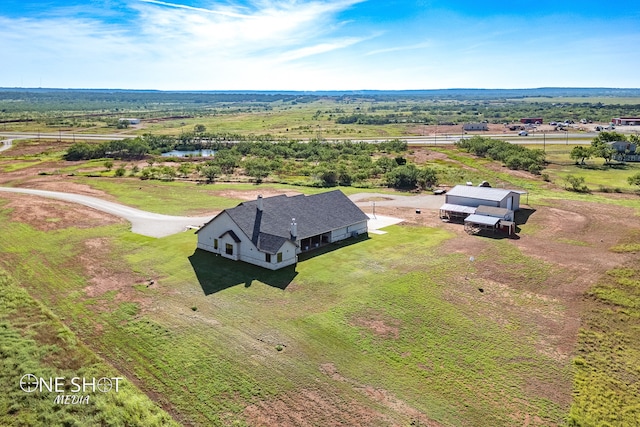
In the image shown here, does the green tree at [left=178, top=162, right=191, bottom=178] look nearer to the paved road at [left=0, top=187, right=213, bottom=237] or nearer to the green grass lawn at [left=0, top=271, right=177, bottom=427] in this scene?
the paved road at [left=0, top=187, right=213, bottom=237]

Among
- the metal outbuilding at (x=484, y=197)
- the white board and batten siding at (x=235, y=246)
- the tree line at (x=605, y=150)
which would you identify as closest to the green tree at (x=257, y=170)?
the metal outbuilding at (x=484, y=197)

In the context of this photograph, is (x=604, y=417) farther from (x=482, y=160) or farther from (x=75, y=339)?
(x=482, y=160)

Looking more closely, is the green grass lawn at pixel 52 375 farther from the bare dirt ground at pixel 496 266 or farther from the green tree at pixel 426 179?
the green tree at pixel 426 179

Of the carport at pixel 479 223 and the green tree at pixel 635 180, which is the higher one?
the green tree at pixel 635 180

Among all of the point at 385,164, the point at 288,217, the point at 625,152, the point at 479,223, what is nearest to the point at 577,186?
the point at 479,223

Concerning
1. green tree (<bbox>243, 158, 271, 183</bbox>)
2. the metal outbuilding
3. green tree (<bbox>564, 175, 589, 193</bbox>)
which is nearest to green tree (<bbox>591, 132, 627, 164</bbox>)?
green tree (<bbox>564, 175, 589, 193</bbox>)

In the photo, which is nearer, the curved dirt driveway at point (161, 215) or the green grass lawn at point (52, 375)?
the green grass lawn at point (52, 375)
